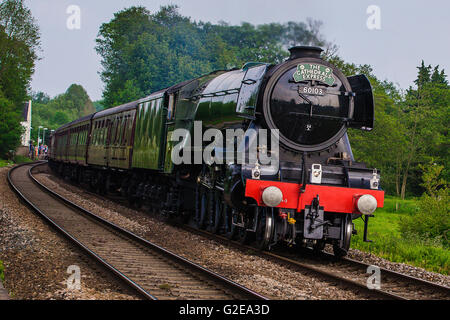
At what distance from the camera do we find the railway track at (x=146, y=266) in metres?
6.51

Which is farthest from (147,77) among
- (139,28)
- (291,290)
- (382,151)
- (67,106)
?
(67,106)

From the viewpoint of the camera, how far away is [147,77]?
44.7 meters

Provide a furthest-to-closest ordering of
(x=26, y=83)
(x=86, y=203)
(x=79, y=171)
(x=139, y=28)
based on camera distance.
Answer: (x=139, y=28), (x=26, y=83), (x=79, y=171), (x=86, y=203)

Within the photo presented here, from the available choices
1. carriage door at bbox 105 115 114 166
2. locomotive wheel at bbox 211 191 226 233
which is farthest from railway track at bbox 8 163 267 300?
carriage door at bbox 105 115 114 166

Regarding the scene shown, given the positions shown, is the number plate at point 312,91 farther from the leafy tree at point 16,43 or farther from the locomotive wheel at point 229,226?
the leafy tree at point 16,43

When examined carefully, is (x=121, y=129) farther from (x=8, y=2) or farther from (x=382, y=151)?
(x=8, y=2)

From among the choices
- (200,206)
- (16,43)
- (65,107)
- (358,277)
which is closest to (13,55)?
(16,43)

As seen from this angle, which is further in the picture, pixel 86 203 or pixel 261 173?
pixel 86 203

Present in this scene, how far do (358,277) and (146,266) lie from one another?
10.8ft

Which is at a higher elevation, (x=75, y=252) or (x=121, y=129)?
(x=121, y=129)

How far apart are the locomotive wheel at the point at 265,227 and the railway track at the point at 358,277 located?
0.67 feet

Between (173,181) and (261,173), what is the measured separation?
526cm

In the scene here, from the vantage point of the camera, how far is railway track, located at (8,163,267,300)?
6.51 m

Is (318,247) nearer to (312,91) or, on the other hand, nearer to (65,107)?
(312,91)
